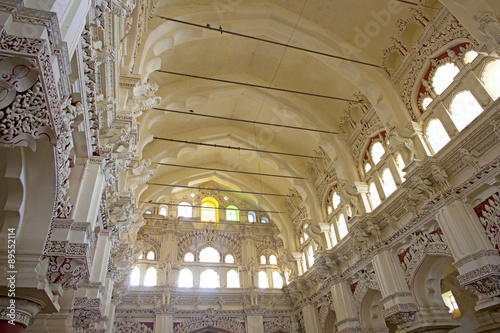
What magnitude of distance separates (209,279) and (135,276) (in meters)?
3.58

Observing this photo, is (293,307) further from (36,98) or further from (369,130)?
(36,98)

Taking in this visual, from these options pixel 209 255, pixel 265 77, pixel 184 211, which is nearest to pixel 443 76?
pixel 265 77

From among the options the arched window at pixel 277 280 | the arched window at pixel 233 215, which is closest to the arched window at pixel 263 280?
the arched window at pixel 277 280

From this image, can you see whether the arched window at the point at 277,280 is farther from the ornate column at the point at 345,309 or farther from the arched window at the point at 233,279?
the ornate column at the point at 345,309

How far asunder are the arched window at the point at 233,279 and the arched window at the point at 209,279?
567mm

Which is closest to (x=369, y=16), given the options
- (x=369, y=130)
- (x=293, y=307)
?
(x=369, y=130)

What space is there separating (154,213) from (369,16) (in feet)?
45.1

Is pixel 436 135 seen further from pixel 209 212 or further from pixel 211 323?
pixel 209 212

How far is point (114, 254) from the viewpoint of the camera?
11.4 meters

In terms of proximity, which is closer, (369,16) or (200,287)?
(369,16)

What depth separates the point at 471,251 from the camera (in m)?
7.88

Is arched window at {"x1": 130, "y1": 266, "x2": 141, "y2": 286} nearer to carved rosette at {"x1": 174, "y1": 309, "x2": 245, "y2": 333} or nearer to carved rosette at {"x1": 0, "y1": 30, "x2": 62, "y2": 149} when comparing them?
carved rosette at {"x1": 174, "y1": 309, "x2": 245, "y2": 333}

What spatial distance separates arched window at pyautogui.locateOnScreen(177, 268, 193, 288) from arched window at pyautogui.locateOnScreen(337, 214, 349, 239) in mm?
7813

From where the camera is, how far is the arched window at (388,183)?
11.5 metres
